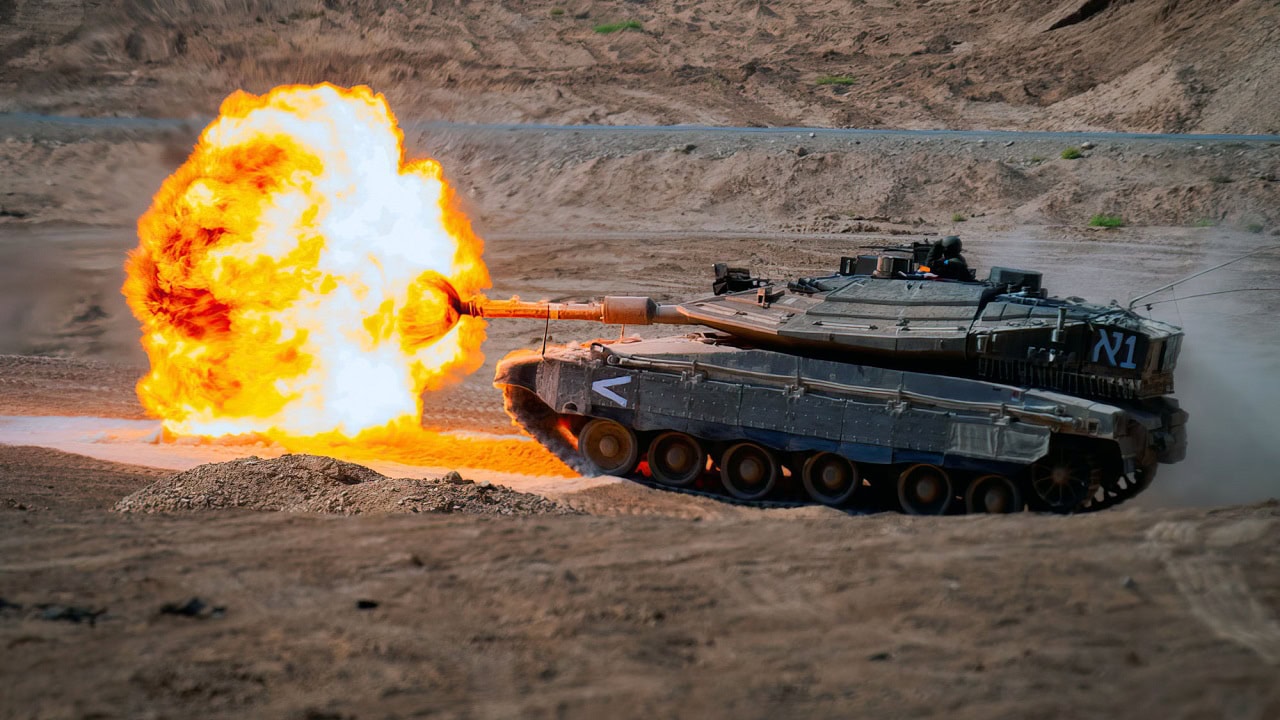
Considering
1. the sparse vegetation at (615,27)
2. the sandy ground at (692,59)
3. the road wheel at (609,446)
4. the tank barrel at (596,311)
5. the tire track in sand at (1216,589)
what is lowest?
the road wheel at (609,446)

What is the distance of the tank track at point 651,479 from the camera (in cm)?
1440

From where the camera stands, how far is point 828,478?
50.1 ft

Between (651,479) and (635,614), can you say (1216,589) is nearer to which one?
(635,614)

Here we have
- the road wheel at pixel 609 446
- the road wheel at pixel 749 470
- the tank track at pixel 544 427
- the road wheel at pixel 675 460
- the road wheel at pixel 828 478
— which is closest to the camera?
the road wheel at pixel 828 478

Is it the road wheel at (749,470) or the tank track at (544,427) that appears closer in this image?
the road wheel at (749,470)

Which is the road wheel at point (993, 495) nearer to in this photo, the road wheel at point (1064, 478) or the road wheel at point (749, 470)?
the road wheel at point (1064, 478)

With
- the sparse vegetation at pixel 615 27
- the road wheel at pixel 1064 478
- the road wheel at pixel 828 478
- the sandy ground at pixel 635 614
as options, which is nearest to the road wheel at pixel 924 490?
the road wheel at pixel 828 478

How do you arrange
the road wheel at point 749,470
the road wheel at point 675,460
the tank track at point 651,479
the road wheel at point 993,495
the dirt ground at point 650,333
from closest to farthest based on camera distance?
1. the dirt ground at point 650,333
2. the road wheel at point 993,495
3. the tank track at point 651,479
4. the road wheel at point 749,470
5. the road wheel at point 675,460

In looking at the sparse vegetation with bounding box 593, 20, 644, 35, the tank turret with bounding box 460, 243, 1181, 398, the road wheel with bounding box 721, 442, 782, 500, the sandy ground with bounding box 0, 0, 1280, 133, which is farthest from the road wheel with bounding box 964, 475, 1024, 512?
the sparse vegetation with bounding box 593, 20, 644, 35

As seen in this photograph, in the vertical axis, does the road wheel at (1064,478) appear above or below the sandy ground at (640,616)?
above

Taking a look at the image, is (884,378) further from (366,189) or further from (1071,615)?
(366,189)

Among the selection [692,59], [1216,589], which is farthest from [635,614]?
[692,59]

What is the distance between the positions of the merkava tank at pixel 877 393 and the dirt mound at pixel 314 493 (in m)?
2.46

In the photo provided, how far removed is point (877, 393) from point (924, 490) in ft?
4.37
